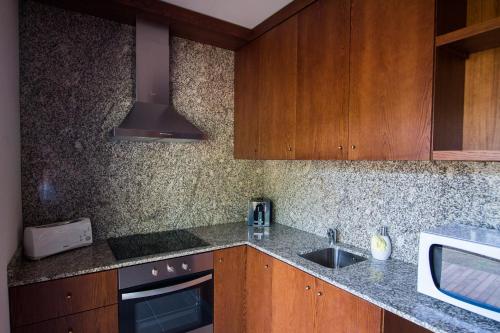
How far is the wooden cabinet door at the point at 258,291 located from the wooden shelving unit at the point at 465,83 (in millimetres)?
1132

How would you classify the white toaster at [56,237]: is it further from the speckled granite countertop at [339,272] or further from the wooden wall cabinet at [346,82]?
the wooden wall cabinet at [346,82]

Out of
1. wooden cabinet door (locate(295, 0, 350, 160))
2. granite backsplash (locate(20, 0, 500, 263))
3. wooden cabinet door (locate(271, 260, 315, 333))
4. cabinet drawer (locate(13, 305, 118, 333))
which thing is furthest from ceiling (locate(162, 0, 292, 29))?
cabinet drawer (locate(13, 305, 118, 333))

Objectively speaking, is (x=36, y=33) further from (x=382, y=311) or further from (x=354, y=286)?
(x=382, y=311)

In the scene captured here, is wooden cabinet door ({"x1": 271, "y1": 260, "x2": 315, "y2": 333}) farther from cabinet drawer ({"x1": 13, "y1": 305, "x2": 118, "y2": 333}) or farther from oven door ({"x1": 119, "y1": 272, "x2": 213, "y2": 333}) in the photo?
cabinet drawer ({"x1": 13, "y1": 305, "x2": 118, "y2": 333})

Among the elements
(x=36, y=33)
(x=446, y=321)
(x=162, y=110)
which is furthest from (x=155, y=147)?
(x=446, y=321)

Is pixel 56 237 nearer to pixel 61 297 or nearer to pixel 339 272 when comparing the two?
pixel 61 297

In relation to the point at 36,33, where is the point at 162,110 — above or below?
below

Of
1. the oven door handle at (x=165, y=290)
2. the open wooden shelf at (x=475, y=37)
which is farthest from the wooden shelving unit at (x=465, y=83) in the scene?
the oven door handle at (x=165, y=290)

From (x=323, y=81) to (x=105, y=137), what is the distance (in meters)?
1.47

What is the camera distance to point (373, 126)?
131 cm

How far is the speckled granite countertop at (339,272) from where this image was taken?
978 millimetres

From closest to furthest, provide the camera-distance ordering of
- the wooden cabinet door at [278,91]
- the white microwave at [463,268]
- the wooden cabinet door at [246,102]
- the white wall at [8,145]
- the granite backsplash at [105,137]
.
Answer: the white microwave at [463,268] → the white wall at [8,145] → the granite backsplash at [105,137] → the wooden cabinet door at [278,91] → the wooden cabinet door at [246,102]

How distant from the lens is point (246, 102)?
222 centimetres

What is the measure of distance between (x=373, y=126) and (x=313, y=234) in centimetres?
102
